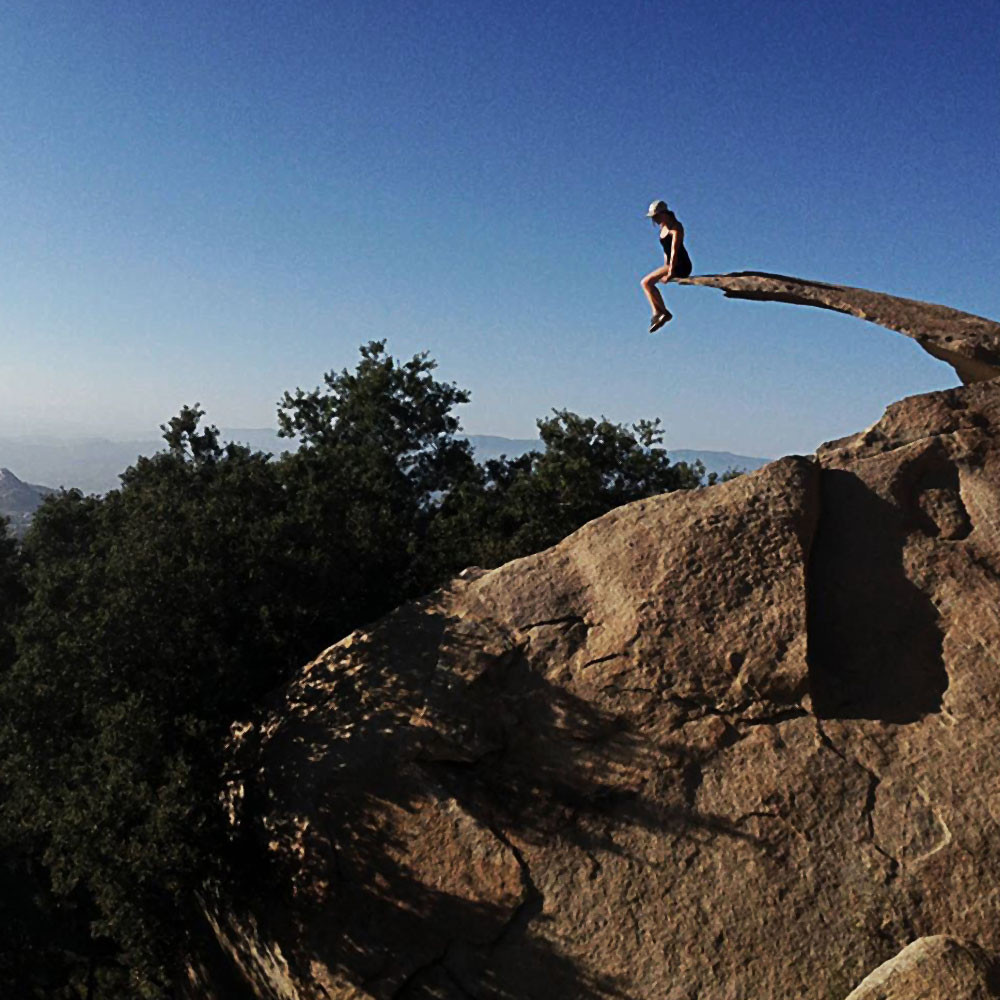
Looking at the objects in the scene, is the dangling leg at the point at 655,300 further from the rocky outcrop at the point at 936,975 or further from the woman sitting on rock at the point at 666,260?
the rocky outcrop at the point at 936,975

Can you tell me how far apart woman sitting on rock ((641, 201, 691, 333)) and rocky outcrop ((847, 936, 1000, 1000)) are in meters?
8.77

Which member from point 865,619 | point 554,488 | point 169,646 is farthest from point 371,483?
point 865,619

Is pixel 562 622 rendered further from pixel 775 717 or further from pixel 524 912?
pixel 524 912

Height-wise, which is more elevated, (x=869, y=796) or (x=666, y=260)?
(x=666, y=260)

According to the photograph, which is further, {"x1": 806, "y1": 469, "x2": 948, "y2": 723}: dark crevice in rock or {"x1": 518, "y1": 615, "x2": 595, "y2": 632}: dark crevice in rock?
{"x1": 518, "y1": 615, "x2": 595, "y2": 632}: dark crevice in rock

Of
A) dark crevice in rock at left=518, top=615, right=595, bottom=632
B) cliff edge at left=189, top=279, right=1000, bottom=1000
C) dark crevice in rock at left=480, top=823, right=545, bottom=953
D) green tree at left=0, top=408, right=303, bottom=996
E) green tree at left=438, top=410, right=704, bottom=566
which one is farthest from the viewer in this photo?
green tree at left=438, top=410, right=704, bottom=566

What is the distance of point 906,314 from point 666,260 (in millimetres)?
3683

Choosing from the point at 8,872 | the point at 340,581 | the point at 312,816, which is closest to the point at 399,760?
the point at 312,816

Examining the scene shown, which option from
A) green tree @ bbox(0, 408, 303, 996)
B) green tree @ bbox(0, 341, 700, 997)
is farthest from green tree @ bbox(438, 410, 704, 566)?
green tree @ bbox(0, 408, 303, 996)

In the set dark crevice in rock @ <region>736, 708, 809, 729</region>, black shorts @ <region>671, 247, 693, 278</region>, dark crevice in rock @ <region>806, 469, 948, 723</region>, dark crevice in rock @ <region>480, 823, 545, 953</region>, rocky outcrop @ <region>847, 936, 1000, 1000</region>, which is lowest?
rocky outcrop @ <region>847, 936, 1000, 1000</region>

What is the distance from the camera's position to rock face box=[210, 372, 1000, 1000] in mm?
10773

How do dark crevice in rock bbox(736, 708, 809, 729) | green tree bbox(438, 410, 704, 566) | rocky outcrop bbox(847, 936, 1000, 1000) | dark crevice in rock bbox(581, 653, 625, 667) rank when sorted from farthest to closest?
green tree bbox(438, 410, 704, 566) < dark crevice in rock bbox(581, 653, 625, 667) < dark crevice in rock bbox(736, 708, 809, 729) < rocky outcrop bbox(847, 936, 1000, 1000)

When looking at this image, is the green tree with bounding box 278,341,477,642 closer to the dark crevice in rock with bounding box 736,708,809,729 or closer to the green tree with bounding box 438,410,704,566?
the green tree with bounding box 438,410,704,566

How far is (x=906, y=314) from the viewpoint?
14.2m
